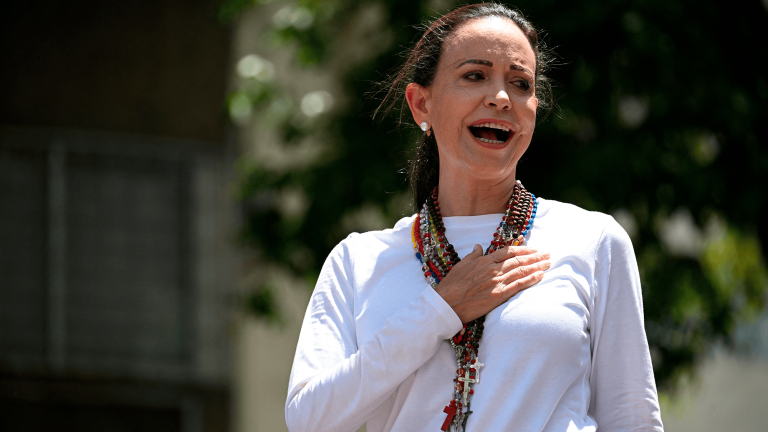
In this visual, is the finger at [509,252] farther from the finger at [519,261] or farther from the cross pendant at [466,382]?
the cross pendant at [466,382]

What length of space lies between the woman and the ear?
13 mm

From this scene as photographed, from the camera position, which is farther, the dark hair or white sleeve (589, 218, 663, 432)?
the dark hair

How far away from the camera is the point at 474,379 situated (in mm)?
2197

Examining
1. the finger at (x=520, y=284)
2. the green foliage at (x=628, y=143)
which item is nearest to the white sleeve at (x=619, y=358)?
the finger at (x=520, y=284)

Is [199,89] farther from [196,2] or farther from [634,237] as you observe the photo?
[634,237]

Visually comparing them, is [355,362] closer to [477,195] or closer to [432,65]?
[477,195]

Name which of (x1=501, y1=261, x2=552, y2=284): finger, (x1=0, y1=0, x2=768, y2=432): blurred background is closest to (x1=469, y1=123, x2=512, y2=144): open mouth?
(x1=501, y1=261, x2=552, y2=284): finger

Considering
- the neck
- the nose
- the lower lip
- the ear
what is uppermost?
the ear

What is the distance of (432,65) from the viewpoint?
8.61 feet

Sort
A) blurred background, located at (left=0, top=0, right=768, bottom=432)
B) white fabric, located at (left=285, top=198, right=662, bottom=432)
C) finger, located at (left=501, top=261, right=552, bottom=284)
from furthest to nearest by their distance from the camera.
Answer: blurred background, located at (left=0, top=0, right=768, bottom=432)
finger, located at (left=501, top=261, right=552, bottom=284)
white fabric, located at (left=285, top=198, right=662, bottom=432)

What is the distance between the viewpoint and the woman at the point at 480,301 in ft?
7.12

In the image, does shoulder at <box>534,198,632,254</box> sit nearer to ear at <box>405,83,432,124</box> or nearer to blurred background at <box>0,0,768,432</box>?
ear at <box>405,83,432,124</box>

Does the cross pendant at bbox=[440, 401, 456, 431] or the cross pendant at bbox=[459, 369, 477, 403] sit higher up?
the cross pendant at bbox=[459, 369, 477, 403]

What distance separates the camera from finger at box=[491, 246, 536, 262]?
2293 mm
